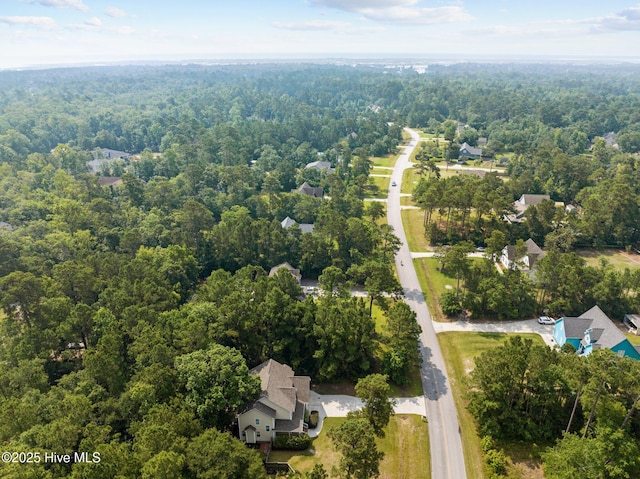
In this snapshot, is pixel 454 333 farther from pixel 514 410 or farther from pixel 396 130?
pixel 396 130

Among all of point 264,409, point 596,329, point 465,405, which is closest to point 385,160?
point 596,329

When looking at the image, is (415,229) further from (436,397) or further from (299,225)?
(436,397)

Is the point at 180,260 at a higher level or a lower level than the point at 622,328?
higher

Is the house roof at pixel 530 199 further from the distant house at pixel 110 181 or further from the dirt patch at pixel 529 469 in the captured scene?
the distant house at pixel 110 181

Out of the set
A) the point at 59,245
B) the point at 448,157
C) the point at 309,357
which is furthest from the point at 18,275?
the point at 448,157

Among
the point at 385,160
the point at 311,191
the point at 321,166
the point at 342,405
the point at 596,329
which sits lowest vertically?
the point at 342,405

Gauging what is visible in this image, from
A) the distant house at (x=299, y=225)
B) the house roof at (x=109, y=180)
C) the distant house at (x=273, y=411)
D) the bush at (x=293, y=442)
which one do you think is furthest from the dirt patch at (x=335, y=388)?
the house roof at (x=109, y=180)
